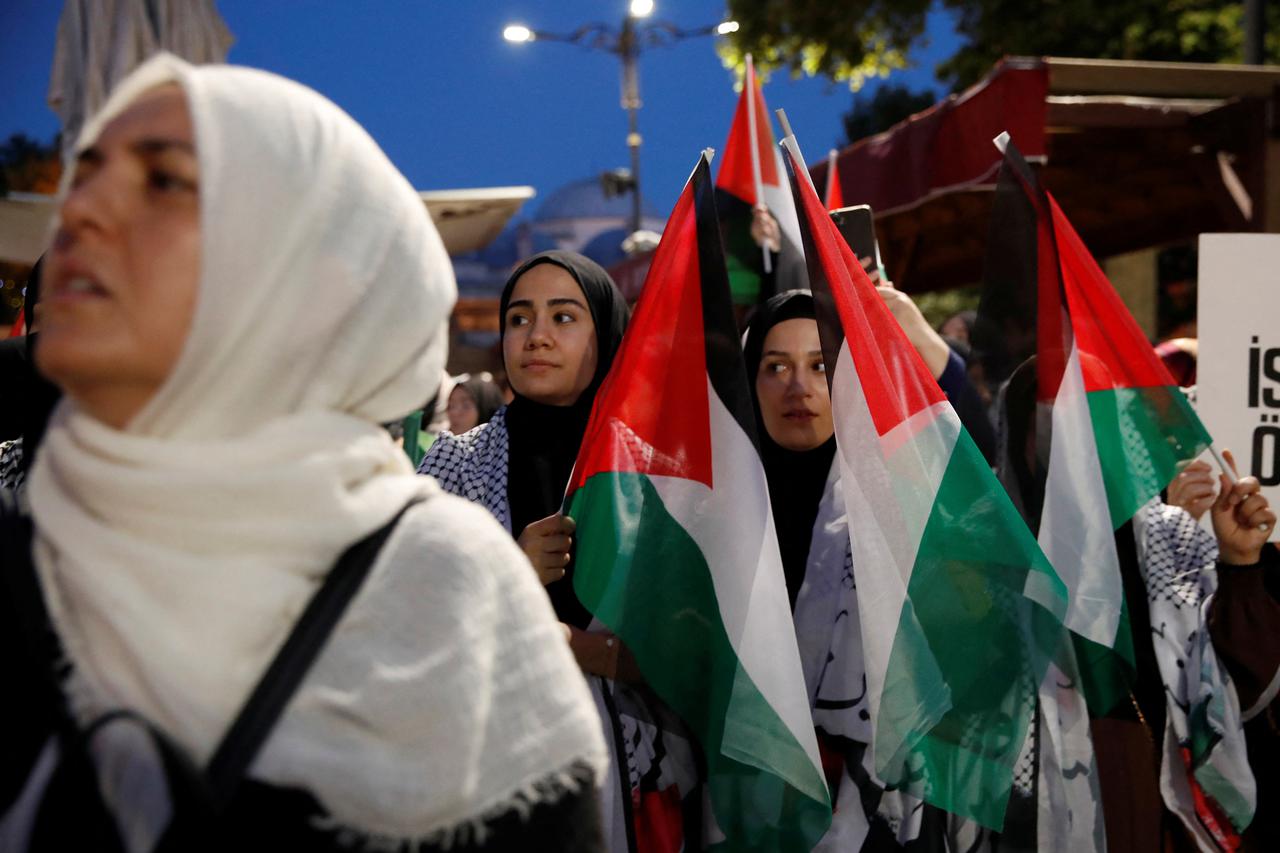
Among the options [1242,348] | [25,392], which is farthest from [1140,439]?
[25,392]

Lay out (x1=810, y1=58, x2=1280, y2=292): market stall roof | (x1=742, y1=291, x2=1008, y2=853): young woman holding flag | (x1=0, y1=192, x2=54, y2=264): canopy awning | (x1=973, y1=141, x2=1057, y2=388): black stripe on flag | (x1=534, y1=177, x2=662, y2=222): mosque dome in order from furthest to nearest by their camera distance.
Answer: (x1=534, y1=177, x2=662, y2=222): mosque dome
(x1=0, y1=192, x2=54, y2=264): canopy awning
(x1=810, y1=58, x2=1280, y2=292): market stall roof
(x1=973, y1=141, x2=1057, y2=388): black stripe on flag
(x1=742, y1=291, x2=1008, y2=853): young woman holding flag

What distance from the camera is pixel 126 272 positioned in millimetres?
1159

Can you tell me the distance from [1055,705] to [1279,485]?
1.15 m

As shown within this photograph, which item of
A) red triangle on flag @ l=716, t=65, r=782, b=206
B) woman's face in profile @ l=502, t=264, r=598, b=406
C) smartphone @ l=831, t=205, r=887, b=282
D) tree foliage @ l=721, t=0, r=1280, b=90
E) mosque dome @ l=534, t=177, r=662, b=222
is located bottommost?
woman's face in profile @ l=502, t=264, r=598, b=406

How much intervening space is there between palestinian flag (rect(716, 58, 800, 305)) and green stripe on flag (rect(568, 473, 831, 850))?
2.66 metres

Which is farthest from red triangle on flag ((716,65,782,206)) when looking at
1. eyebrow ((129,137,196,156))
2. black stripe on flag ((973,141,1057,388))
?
eyebrow ((129,137,196,156))

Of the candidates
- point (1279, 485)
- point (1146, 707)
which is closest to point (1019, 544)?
point (1146, 707)

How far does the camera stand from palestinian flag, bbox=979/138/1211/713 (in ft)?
9.30

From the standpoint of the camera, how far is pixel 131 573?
3.79 ft

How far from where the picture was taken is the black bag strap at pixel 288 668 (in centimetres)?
110

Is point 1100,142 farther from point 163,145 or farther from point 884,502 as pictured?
point 163,145

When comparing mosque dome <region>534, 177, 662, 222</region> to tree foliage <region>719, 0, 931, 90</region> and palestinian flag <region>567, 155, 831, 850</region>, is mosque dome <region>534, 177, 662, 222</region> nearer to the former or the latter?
tree foliage <region>719, 0, 931, 90</region>

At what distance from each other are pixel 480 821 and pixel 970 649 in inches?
64.3

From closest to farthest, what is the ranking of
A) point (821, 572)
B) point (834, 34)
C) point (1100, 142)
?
point (821, 572) < point (1100, 142) < point (834, 34)
